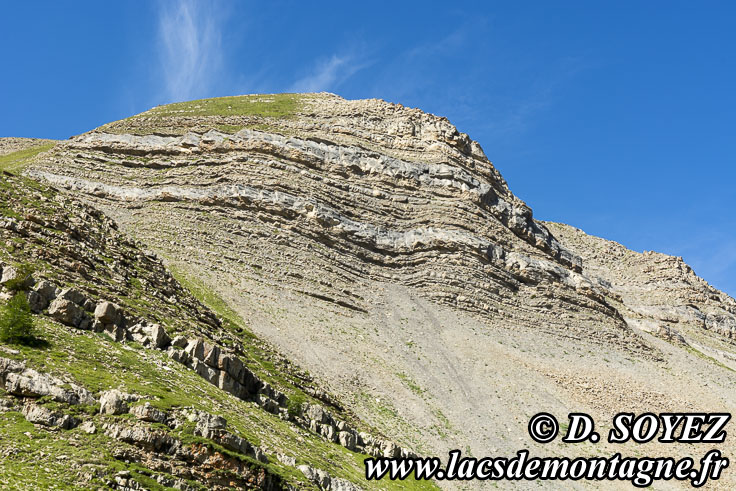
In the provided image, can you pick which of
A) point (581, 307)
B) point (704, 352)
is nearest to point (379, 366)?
point (581, 307)

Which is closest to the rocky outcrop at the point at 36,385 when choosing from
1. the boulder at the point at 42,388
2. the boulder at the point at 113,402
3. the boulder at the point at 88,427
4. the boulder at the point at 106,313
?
the boulder at the point at 42,388

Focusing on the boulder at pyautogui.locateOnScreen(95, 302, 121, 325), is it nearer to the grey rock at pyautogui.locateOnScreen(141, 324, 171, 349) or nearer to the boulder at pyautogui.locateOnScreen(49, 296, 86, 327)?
the boulder at pyautogui.locateOnScreen(49, 296, 86, 327)

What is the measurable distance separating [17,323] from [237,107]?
83.2 metres

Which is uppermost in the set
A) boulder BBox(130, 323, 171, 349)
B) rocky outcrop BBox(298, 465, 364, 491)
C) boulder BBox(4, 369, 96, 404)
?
boulder BBox(130, 323, 171, 349)

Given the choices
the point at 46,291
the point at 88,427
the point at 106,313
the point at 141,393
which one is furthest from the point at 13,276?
the point at 88,427

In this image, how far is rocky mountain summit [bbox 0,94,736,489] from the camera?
68.2 ft

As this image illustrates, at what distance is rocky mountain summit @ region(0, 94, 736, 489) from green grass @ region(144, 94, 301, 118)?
0.97m

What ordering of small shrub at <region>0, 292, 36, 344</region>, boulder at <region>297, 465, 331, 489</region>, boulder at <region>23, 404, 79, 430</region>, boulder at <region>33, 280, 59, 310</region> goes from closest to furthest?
boulder at <region>23, 404, 79, 430</region> < small shrub at <region>0, 292, 36, 344</region> < boulder at <region>297, 465, 331, 489</region> < boulder at <region>33, 280, 59, 310</region>

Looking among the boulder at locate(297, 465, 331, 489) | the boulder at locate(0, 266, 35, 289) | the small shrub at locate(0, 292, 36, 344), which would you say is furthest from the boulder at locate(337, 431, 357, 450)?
the boulder at locate(0, 266, 35, 289)

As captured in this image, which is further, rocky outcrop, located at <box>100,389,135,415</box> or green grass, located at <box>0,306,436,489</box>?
rocky outcrop, located at <box>100,389,135,415</box>

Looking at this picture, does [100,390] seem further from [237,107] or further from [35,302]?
[237,107]

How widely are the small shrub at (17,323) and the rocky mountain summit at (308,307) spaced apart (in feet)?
3.14

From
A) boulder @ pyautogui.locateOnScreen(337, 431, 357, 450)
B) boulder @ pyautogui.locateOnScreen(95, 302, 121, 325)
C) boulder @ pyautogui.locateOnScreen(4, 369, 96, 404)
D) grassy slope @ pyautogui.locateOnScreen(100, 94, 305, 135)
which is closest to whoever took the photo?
boulder @ pyautogui.locateOnScreen(4, 369, 96, 404)

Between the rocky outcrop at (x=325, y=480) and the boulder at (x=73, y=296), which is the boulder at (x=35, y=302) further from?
the rocky outcrop at (x=325, y=480)
